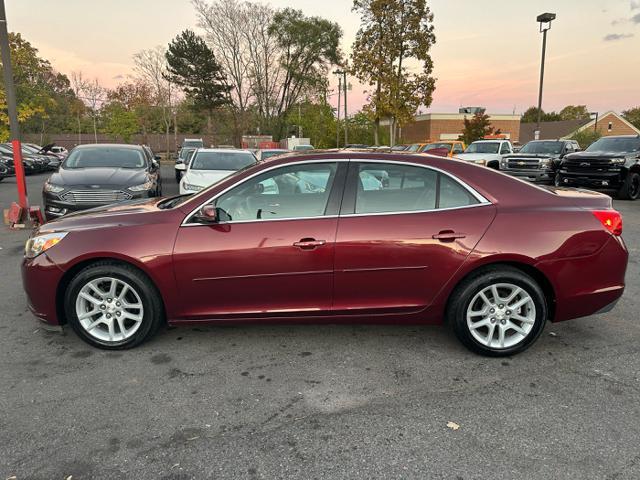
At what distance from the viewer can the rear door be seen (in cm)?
345

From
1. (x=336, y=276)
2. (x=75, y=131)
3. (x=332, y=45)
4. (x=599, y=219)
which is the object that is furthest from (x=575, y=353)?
(x=75, y=131)

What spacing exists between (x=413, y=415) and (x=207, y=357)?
1.68 m

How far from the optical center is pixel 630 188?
43.5 feet

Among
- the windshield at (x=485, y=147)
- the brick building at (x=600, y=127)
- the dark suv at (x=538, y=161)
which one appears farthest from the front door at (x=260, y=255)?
the brick building at (x=600, y=127)

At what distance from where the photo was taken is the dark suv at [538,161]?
16.7 meters

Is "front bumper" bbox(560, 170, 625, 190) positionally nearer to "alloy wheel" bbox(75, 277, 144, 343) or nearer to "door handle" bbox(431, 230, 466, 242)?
"door handle" bbox(431, 230, 466, 242)

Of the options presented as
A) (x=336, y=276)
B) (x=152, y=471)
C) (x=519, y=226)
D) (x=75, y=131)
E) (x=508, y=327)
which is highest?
(x=75, y=131)

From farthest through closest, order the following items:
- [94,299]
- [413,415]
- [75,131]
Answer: [75,131] → [94,299] → [413,415]

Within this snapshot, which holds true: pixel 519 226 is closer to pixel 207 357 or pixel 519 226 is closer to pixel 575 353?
pixel 575 353

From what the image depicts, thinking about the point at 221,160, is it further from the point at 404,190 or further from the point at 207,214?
the point at 404,190

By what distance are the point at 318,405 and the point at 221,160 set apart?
884cm

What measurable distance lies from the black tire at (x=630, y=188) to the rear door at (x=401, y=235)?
12.3m

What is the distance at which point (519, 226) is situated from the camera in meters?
3.50

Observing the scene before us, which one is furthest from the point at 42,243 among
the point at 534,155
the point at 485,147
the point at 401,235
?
the point at 485,147
